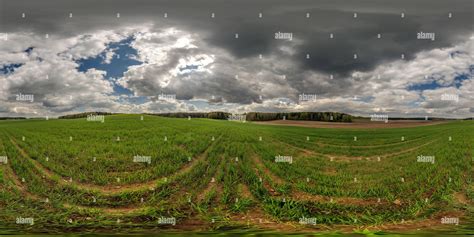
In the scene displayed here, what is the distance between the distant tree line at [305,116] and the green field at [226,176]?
0.72 ft

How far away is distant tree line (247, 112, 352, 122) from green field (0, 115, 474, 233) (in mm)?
219

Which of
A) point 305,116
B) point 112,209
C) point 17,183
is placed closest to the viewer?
point 112,209

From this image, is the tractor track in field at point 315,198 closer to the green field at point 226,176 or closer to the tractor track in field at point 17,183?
the green field at point 226,176

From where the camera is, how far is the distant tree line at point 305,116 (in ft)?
26.5

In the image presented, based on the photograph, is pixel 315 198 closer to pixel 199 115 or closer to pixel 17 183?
pixel 199 115

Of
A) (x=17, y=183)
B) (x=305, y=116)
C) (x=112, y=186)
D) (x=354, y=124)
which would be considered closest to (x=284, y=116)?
(x=305, y=116)

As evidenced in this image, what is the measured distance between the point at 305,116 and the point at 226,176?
6.81ft

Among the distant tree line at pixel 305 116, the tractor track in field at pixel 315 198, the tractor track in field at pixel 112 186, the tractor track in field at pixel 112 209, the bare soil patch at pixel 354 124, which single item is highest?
the distant tree line at pixel 305 116

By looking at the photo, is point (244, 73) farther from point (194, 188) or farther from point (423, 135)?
point (423, 135)

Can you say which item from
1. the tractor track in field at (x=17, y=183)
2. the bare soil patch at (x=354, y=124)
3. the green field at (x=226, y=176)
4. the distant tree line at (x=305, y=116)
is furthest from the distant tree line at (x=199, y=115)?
the tractor track in field at (x=17, y=183)

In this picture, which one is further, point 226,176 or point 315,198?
point 226,176

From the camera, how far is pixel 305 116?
807cm

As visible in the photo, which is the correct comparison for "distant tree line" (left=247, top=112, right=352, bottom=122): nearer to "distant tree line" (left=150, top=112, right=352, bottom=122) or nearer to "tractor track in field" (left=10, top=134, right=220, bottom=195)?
"distant tree line" (left=150, top=112, right=352, bottom=122)

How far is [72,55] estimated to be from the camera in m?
7.94
